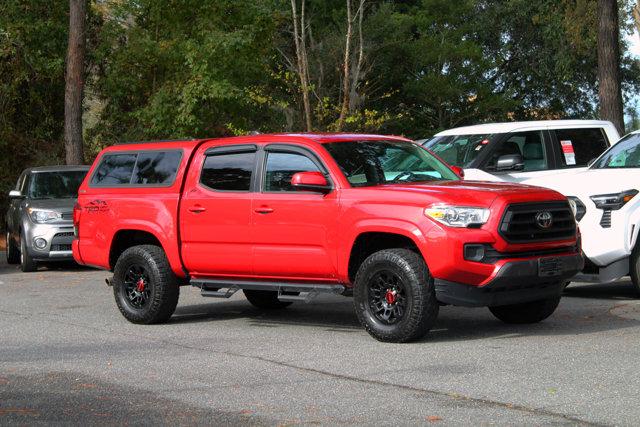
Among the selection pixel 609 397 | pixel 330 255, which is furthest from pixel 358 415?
pixel 330 255

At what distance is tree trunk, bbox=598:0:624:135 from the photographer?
23781 millimetres

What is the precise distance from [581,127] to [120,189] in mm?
7264

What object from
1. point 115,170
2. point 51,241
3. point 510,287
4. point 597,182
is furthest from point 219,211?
point 51,241

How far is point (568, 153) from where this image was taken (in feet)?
52.7

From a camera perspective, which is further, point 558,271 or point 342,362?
point 558,271

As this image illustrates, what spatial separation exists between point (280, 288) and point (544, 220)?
255 centimetres

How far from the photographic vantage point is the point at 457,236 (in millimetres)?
9633

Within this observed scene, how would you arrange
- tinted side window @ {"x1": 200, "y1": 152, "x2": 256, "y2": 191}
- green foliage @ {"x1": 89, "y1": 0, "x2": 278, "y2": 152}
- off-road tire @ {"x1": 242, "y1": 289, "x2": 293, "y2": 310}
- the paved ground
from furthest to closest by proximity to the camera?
green foliage @ {"x1": 89, "y1": 0, "x2": 278, "y2": 152}, off-road tire @ {"x1": 242, "y1": 289, "x2": 293, "y2": 310}, tinted side window @ {"x1": 200, "y1": 152, "x2": 256, "y2": 191}, the paved ground

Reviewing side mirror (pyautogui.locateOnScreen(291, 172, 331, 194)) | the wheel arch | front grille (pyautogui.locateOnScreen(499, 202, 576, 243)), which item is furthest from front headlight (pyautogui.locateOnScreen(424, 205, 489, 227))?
side mirror (pyautogui.locateOnScreen(291, 172, 331, 194))

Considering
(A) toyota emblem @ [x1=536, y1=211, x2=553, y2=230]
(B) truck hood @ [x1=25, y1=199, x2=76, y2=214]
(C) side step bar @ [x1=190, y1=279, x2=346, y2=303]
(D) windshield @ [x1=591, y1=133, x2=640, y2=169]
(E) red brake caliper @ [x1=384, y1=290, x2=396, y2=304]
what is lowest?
(B) truck hood @ [x1=25, y1=199, x2=76, y2=214]

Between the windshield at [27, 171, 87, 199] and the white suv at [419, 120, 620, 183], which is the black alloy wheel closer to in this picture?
the white suv at [419, 120, 620, 183]

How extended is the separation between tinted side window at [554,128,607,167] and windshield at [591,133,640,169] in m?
1.70

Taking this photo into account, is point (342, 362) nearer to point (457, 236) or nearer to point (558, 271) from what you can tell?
point (457, 236)

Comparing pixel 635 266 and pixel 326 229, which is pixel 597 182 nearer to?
pixel 635 266
